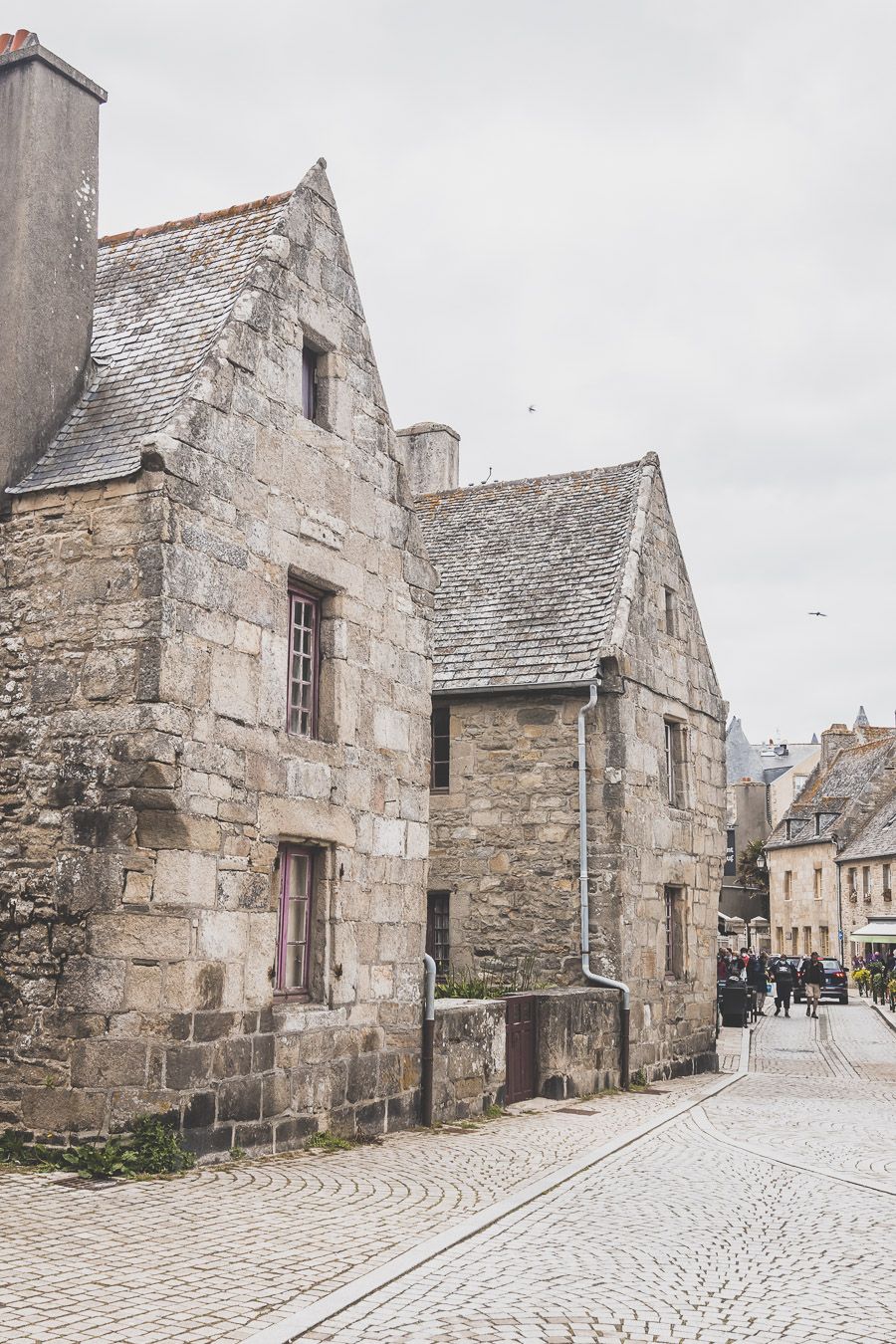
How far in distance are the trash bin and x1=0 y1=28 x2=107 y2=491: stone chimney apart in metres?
19.1

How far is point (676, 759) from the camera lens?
17906 millimetres

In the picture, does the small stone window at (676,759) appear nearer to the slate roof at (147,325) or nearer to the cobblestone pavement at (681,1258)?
the cobblestone pavement at (681,1258)

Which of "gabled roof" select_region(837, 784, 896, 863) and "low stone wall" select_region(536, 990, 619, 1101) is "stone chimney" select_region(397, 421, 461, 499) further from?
"gabled roof" select_region(837, 784, 896, 863)

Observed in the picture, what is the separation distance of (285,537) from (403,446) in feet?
43.6

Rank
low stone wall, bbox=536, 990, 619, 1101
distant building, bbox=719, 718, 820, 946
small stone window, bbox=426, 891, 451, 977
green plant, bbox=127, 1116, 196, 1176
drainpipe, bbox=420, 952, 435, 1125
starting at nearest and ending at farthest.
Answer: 1. green plant, bbox=127, 1116, 196, 1176
2. drainpipe, bbox=420, 952, 435, 1125
3. low stone wall, bbox=536, 990, 619, 1101
4. small stone window, bbox=426, 891, 451, 977
5. distant building, bbox=719, 718, 820, 946

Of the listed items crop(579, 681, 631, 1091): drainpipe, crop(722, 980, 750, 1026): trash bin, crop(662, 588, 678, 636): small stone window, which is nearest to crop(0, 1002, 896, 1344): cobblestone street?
crop(579, 681, 631, 1091): drainpipe

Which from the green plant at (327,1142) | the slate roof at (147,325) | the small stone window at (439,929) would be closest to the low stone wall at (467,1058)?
the green plant at (327,1142)

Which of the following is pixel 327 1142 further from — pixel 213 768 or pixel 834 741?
pixel 834 741

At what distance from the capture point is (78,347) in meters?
9.98

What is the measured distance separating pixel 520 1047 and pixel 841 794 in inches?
A: 1572

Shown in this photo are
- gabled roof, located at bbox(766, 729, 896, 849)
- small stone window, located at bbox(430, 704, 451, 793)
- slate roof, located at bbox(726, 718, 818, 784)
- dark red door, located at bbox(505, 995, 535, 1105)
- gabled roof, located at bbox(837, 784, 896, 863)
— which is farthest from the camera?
slate roof, located at bbox(726, 718, 818, 784)

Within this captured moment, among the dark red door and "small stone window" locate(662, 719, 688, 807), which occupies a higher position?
"small stone window" locate(662, 719, 688, 807)

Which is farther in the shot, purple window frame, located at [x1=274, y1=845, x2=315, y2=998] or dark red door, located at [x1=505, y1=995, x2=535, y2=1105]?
dark red door, located at [x1=505, y1=995, x2=535, y2=1105]

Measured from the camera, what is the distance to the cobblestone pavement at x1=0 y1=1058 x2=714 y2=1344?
5.28 meters
